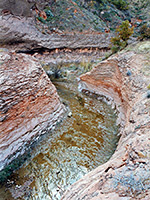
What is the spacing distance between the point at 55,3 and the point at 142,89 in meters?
24.4

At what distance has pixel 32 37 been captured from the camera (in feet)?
58.6

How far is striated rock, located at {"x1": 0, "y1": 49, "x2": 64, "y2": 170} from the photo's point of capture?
478 cm

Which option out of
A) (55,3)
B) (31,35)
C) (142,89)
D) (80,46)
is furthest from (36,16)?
(142,89)

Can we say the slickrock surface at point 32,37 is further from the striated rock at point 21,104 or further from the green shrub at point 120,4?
Result: the green shrub at point 120,4

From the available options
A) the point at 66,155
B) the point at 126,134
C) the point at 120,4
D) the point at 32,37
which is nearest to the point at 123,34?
the point at 126,134

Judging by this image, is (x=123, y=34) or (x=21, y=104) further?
(x=123, y=34)

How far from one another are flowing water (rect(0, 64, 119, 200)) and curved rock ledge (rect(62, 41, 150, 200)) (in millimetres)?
855

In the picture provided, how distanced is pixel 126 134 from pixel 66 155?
2.76m

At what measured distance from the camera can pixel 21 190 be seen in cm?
429

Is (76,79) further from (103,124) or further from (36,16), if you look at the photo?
(36,16)

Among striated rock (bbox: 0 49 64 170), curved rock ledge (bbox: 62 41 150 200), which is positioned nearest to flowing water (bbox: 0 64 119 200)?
striated rock (bbox: 0 49 64 170)

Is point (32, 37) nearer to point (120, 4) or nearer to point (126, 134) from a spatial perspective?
point (126, 134)

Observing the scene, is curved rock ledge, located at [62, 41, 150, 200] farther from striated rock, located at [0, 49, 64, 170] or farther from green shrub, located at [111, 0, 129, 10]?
green shrub, located at [111, 0, 129, 10]

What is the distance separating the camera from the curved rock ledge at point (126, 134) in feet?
7.85
